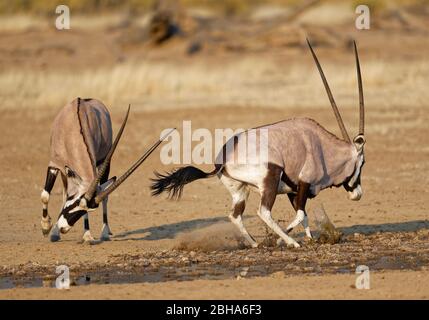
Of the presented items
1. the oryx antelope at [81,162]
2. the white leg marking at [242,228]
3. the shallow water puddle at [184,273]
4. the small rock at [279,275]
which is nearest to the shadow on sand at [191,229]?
the oryx antelope at [81,162]

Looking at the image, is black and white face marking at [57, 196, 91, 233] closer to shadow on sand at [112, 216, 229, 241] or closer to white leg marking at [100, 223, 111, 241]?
white leg marking at [100, 223, 111, 241]

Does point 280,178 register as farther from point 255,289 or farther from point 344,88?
point 344,88

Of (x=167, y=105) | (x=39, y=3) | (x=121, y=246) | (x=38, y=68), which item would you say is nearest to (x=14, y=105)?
(x=167, y=105)

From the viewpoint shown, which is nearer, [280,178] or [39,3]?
[280,178]

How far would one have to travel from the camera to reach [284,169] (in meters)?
9.16

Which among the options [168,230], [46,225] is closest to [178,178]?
[46,225]

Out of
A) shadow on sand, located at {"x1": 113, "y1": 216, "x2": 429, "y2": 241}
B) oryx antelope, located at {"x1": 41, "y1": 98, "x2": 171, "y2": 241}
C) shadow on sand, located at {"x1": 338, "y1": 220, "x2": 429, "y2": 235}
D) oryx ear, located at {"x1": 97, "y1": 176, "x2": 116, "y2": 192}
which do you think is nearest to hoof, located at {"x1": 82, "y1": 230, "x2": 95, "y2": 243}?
oryx antelope, located at {"x1": 41, "y1": 98, "x2": 171, "y2": 241}

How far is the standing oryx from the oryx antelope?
533mm

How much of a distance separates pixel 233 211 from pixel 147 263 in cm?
102

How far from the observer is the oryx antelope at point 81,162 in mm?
9273

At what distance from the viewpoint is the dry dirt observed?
770cm

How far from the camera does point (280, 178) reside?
30.0ft

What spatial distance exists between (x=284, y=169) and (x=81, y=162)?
1861 mm

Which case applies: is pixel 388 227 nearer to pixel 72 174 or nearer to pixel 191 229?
pixel 191 229
